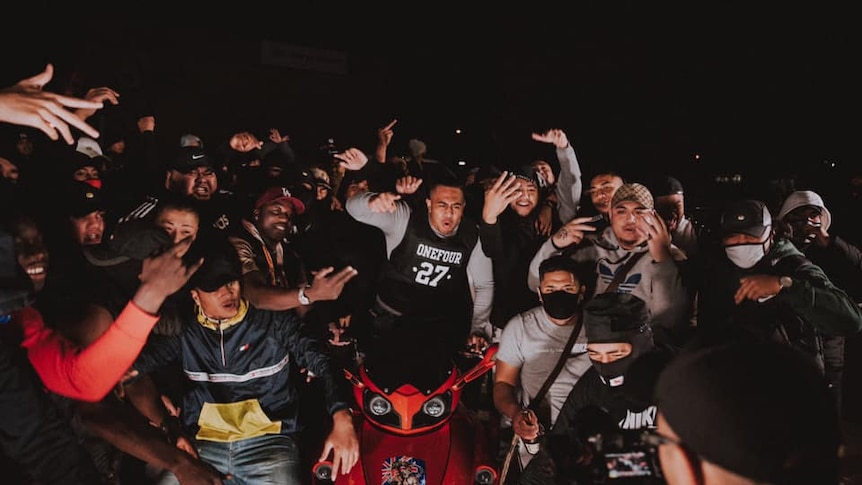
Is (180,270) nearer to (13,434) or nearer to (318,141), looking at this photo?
(13,434)

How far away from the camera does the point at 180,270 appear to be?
245 cm

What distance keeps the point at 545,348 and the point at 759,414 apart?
252 cm

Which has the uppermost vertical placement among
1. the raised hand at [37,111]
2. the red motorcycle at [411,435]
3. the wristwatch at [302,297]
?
the raised hand at [37,111]

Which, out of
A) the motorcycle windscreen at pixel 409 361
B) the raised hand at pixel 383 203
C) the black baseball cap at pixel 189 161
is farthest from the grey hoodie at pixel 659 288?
the black baseball cap at pixel 189 161

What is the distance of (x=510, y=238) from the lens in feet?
17.6

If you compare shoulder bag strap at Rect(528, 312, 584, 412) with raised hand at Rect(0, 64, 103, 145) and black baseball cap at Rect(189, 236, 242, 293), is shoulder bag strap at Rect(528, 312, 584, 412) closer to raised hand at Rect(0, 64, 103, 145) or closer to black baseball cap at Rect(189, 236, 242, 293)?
black baseball cap at Rect(189, 236, 242, 293)

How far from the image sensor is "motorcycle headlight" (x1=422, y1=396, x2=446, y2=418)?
347 centimetres

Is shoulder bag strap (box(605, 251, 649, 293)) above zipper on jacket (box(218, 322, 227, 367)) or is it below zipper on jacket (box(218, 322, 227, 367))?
above

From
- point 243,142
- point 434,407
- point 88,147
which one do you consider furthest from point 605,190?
point 88,147

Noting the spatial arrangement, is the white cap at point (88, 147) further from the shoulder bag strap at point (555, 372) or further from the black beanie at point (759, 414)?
the black beanie at point (759, 414)

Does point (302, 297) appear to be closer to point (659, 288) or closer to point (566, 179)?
point (659, 288)

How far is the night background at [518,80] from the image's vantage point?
13.2 m

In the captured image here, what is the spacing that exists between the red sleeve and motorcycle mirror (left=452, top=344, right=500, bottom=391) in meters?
2.04

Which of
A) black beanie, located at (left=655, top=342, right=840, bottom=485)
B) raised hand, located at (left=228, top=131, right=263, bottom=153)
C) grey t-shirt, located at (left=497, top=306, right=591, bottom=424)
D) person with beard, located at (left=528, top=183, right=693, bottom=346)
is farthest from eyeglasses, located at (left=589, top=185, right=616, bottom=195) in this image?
raised hand, located at (left=228, top=131, right=263, bottom=153)
